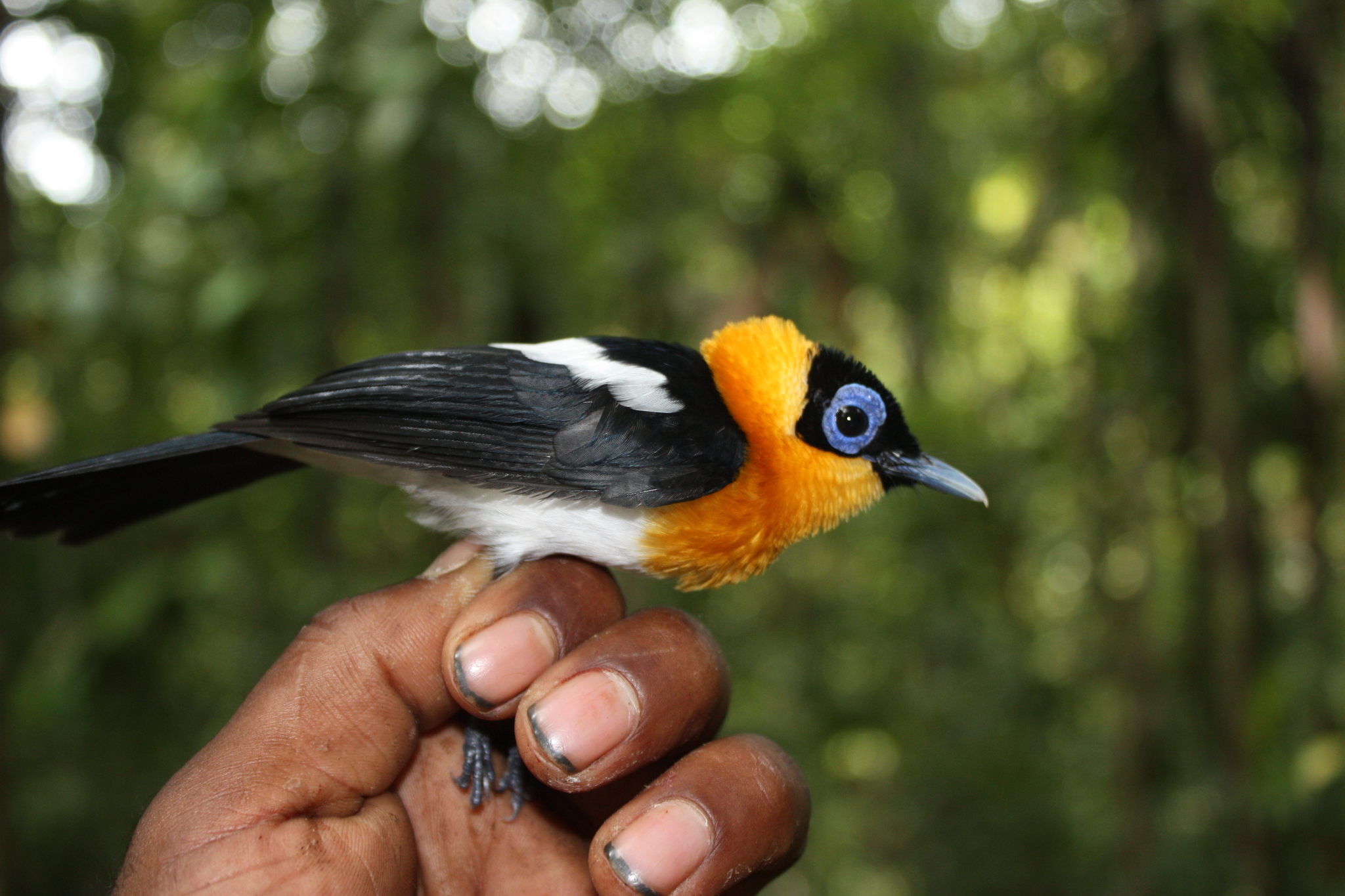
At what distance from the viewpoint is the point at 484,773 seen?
7.26 ft

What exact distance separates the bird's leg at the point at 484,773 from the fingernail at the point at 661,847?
1.74ft

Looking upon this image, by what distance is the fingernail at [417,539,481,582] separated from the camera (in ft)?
7.48

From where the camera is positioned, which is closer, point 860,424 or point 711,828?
point 711,828

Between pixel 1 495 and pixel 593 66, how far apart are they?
14.3 feet

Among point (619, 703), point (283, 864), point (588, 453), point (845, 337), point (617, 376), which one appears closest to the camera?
point (283, 864)

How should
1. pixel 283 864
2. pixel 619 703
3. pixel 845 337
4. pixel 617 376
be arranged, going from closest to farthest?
pixel 283 864
pixel 619 703
pixel 617 376
pixel 845 337

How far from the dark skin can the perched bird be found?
0.17m

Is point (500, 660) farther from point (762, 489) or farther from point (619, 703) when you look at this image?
point (762, 489)

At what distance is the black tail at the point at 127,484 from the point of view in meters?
2.08

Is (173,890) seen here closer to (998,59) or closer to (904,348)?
(904,348)

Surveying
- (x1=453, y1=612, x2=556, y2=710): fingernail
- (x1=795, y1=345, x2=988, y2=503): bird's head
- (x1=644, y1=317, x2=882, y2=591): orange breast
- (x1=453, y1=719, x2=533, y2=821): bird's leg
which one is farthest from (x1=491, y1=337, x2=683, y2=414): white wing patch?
(x1=453, y1=719, x2=533, y2=821): bird's leg

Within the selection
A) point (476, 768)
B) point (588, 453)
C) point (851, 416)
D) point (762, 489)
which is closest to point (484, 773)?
point (476, 768)

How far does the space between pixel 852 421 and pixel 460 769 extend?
4.52 feet

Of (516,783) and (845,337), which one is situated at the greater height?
(845,337)
